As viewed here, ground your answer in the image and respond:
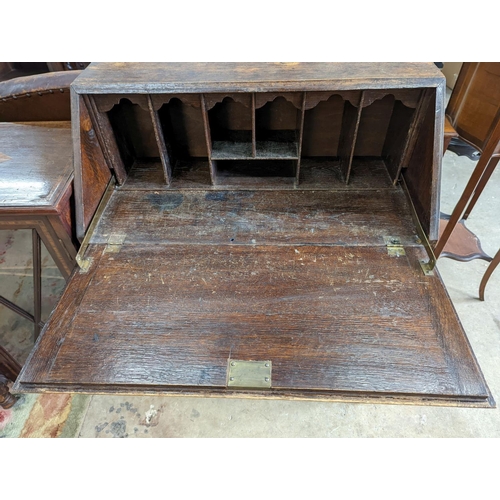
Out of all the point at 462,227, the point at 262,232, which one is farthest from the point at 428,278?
the point at 462,227

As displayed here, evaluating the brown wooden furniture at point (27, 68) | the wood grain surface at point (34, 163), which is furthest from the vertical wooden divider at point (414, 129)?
the brown wooden furniture at point (27, 68)

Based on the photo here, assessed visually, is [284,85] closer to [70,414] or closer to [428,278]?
[428,278]

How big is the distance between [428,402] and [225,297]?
0.56 meters

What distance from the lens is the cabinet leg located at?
1.45 metres

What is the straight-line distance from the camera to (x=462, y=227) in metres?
1.81

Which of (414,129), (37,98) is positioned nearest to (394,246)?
(414,129)

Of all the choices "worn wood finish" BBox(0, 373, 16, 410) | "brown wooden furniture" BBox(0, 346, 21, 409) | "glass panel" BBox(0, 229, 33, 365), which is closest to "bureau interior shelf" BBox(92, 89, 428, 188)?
"brown wooden furniture" BBox(0, 346, 21, 409)

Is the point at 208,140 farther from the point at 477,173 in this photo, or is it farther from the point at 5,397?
the point at 5,397

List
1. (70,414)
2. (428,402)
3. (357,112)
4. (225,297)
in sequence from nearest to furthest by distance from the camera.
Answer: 1. (428,402)
2. (225,297)
3. (357,112)
4. (70,414)

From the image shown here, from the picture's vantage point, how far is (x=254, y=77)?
40.1 inches

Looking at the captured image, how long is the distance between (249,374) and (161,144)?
2.73ft

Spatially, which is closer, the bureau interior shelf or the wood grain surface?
the wood grain surface

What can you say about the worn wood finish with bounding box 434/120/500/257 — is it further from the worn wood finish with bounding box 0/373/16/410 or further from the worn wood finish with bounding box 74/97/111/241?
the worn wood finish with bounding box 0/373/16/410

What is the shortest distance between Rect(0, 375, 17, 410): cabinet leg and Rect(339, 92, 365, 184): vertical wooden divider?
5.47 ft
